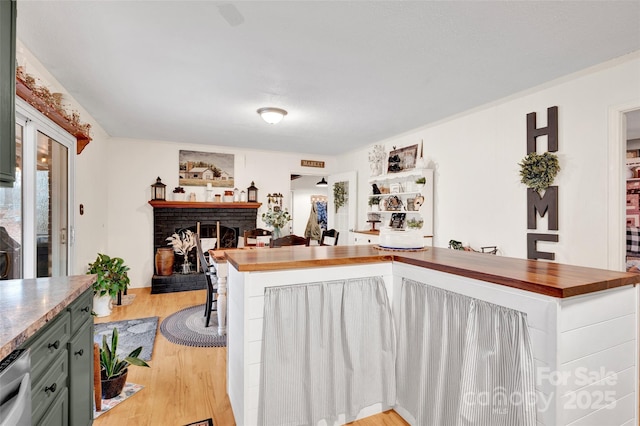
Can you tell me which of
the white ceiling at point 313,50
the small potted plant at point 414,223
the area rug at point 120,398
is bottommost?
the area rug at point 120,398

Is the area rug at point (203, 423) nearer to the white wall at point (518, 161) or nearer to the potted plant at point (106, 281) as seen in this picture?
the potted plant at point (106, 281)

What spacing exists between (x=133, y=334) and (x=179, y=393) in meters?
1.36

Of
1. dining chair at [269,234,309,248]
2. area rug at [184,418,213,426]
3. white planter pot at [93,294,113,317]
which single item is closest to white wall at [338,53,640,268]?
dining chair at [269,234,309,248]

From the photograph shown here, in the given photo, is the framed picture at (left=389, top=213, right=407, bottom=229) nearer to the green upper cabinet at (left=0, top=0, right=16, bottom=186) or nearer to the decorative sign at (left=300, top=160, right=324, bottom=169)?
the decorative sign at (left=300, top=160, right=324, bottom=169)

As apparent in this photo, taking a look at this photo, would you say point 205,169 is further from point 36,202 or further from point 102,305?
point 36,202

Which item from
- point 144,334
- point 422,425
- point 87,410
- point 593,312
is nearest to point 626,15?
point 593,312

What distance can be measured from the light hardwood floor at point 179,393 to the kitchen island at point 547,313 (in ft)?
1.20

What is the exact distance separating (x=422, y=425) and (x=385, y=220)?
3.78 m

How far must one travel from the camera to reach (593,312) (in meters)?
1.21

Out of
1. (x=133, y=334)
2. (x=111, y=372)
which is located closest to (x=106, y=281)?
(x=133, y=334)

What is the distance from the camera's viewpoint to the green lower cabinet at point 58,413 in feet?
3.97

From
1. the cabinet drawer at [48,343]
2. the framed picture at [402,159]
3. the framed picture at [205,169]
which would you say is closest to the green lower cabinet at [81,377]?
the cabinet drawer at [48,343]

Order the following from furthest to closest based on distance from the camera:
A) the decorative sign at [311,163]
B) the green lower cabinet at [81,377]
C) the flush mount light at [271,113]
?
the decorative sign at [311,163] < the flush mount light at [271,113] < the green lower cabinet at [81,377]

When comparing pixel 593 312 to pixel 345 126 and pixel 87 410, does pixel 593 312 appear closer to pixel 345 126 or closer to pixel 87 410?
pixel 87 410
